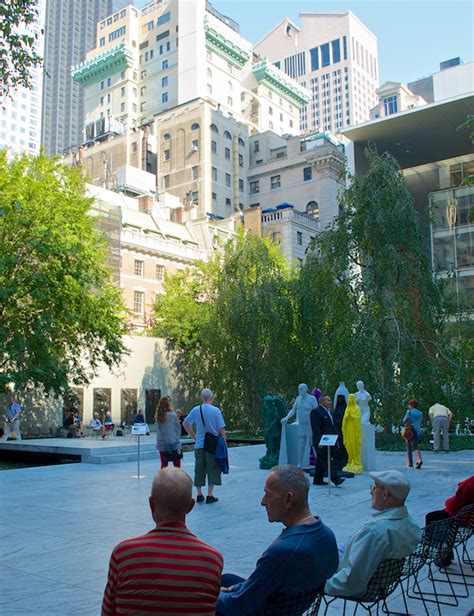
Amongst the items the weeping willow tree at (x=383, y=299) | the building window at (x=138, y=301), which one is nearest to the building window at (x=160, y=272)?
the building window at (x=138, y=301)

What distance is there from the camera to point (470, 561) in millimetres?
6375

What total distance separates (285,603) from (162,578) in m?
0.91

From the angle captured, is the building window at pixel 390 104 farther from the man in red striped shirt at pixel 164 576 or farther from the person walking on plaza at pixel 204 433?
the man in red striped shirt at pixel 164 576

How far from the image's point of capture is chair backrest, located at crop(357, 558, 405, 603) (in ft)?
13.7

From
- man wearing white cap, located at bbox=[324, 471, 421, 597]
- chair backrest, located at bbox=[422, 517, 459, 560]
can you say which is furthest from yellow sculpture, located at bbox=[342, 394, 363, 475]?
man wearing white cap, located at bbox=[324, 471, 421, 597]

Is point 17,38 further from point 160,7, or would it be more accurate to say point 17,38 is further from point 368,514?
point 160,7

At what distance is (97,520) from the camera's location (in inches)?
357

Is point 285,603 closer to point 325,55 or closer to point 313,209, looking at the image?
point 313,209

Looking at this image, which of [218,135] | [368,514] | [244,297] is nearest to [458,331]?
[244,297]

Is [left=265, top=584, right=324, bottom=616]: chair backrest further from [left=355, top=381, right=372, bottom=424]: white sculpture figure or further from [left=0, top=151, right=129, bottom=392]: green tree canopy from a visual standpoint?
[left=0, top=151, right=129, bottom=392]: green tree canopy

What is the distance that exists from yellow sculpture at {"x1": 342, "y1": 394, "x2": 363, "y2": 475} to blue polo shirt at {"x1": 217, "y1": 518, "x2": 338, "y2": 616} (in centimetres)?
1125

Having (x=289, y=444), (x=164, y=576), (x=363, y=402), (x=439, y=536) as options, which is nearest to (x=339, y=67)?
(x=363, y=402)

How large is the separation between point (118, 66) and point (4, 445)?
91.2m

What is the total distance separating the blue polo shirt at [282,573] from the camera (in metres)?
3.32
